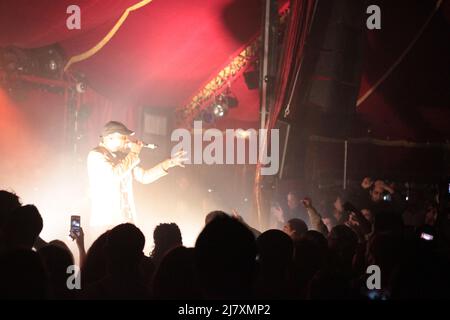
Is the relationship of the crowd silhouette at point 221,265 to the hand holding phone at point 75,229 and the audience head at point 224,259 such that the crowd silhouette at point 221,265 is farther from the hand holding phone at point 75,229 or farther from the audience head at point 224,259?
the hand holding phone at point 75,229

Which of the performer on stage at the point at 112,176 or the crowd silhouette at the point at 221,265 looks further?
the performer on stage at the point at 112,176

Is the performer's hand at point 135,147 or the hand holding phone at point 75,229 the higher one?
the performer's hand at point 135,147

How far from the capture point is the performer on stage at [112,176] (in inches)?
253

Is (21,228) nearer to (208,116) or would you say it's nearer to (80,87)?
(80,87)

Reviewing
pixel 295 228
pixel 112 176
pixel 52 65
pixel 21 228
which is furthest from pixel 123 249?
pixel 52 65

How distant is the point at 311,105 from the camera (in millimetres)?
8602

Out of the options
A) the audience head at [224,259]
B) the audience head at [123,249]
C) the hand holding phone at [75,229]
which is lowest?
the hand holding phone at [75,229]

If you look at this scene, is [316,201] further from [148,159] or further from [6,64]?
[6,64]

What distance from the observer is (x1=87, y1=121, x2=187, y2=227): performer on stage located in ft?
21.1

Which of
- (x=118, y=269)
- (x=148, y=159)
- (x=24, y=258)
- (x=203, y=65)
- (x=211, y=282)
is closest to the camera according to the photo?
(x=211, y=282)

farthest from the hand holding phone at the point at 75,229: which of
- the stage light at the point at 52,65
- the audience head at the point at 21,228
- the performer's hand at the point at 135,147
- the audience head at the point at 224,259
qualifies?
the stage light at the point at 52,65

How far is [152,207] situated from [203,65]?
312cm

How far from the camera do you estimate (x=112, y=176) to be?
6.44 meters

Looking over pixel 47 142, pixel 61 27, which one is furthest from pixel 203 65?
pixel 61 27
